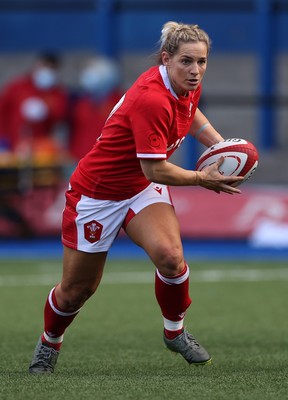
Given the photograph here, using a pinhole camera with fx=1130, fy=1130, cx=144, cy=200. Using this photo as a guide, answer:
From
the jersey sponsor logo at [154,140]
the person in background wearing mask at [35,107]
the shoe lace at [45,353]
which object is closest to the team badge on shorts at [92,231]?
the jersey sponsor logo at [154,140]

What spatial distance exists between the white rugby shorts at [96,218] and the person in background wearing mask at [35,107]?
8.01 m

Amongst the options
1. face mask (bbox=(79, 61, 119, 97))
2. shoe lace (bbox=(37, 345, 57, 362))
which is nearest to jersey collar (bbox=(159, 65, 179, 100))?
shoe lace (bbox=(37, 345, 57, 362))

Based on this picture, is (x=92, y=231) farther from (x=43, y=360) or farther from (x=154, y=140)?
(x=43, y=360)

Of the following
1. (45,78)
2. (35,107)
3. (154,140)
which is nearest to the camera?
(154,140)

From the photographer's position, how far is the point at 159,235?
19.1 feet

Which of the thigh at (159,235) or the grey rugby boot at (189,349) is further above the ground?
the thigh at (159,235)

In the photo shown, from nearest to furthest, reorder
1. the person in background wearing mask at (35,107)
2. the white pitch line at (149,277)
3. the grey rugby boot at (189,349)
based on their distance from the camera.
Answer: the grey rugby boot at (189,349)
the white pitch line at (149,277)
the person in background wearing mask at (35,107)

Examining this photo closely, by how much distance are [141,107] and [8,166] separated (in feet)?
25.3

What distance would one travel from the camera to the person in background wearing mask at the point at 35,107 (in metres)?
14.0

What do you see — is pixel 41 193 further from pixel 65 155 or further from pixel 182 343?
pixel 182 343

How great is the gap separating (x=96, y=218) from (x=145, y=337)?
5.97ft

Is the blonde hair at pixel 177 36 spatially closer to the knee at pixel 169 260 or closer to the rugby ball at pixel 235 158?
the rugby ball at pixel 235 158

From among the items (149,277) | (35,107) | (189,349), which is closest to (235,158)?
(189,349)

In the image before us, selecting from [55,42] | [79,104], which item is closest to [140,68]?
[55,42]
